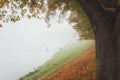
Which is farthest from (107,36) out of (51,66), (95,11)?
(51,66)

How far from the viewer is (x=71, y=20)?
2361 centimetres

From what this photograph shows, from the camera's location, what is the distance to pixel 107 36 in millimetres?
8992

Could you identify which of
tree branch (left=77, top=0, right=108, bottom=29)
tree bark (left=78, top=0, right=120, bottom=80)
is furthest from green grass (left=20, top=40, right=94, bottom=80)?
tree branch (left=77, top=0, right=108, bottom=29)

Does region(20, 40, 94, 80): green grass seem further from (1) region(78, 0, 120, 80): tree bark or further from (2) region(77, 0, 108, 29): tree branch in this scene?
(2) region(77, 0, 108, 29): tree branch

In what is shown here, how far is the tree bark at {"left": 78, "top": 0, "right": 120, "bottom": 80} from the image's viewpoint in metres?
8.93

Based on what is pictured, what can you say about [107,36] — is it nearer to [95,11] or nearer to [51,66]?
[95,11]

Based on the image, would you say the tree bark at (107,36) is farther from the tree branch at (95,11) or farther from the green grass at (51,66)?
the green grass at (51,66)

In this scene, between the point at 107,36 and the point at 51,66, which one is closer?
the point at 107,36

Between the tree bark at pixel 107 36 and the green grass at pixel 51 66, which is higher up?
the tree bark at pixel 107 36

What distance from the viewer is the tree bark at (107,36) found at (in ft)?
29.3

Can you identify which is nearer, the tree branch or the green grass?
the tree branch

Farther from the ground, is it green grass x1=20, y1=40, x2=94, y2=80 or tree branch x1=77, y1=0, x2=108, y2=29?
tree branch x1=77, y1=0, x2=108, y2=29

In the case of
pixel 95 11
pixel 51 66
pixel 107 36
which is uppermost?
pixel 95 11

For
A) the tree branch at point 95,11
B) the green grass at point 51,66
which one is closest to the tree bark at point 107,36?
the tree branch at point 95,11
